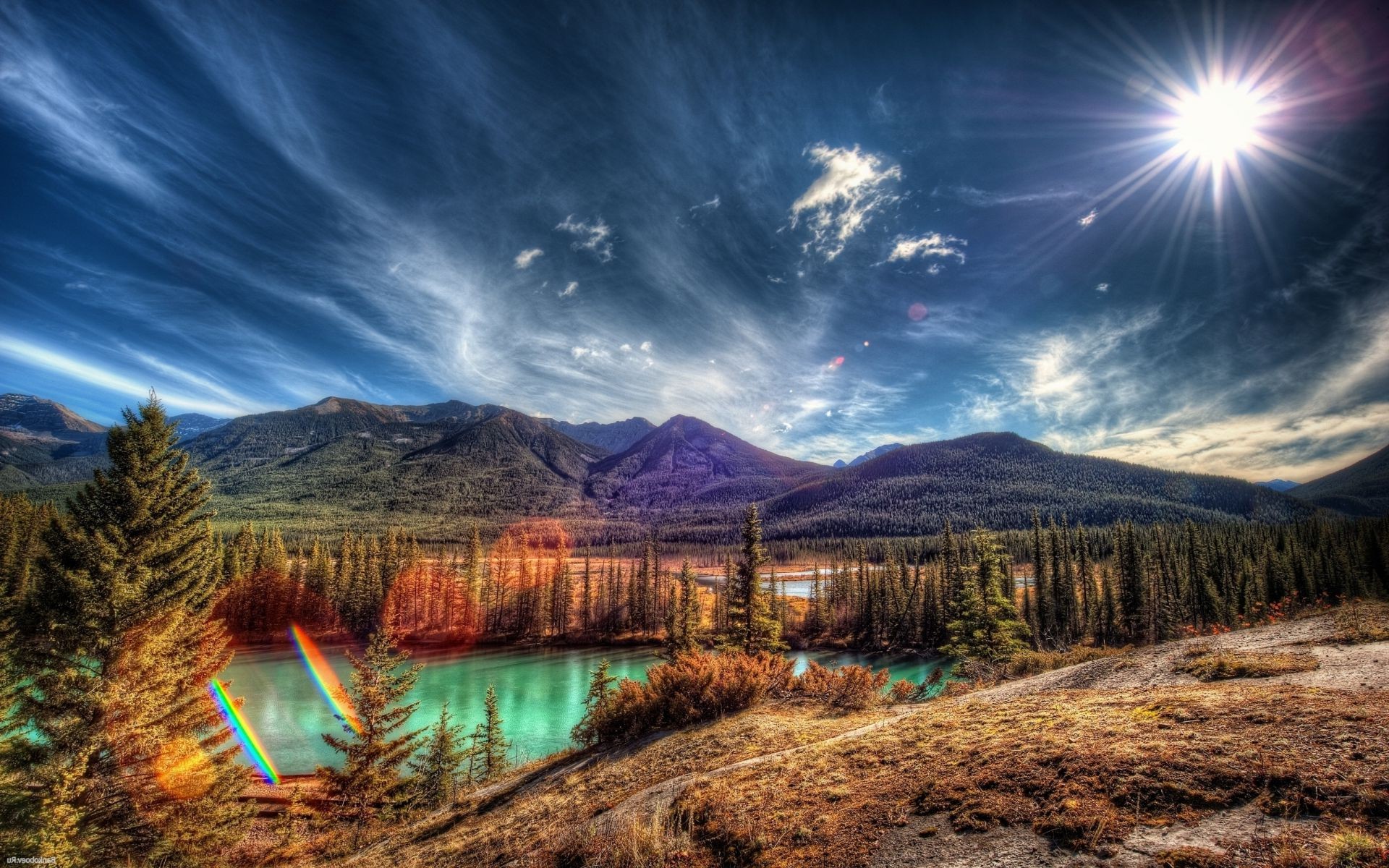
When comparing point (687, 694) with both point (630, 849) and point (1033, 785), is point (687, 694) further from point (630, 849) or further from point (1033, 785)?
point (1033, 785)

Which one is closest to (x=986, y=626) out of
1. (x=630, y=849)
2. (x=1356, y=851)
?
(x=630, y=849)

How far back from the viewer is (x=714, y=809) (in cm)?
979

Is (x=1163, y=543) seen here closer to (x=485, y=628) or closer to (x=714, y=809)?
(x=714, y=809)

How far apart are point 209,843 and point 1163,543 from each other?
344 feet

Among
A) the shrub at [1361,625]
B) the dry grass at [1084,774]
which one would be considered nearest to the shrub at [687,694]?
the dry grass at [1084,774]

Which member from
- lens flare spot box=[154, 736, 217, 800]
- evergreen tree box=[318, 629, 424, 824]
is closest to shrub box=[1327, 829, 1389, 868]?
evergreen tree box=[318, 629, 424, 824]

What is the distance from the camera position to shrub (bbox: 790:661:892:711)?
60.5 ft

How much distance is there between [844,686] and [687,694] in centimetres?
586

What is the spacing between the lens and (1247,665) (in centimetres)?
1215

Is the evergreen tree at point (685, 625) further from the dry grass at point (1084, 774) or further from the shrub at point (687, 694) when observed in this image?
the dry grass at point (1084, 774)

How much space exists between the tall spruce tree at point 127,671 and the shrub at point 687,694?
1413 cm

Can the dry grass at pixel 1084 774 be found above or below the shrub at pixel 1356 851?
below

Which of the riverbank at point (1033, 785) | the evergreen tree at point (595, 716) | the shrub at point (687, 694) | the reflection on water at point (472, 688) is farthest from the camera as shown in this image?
the reflection on water at point (472, 688)

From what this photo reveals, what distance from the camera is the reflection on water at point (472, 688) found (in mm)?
37656
